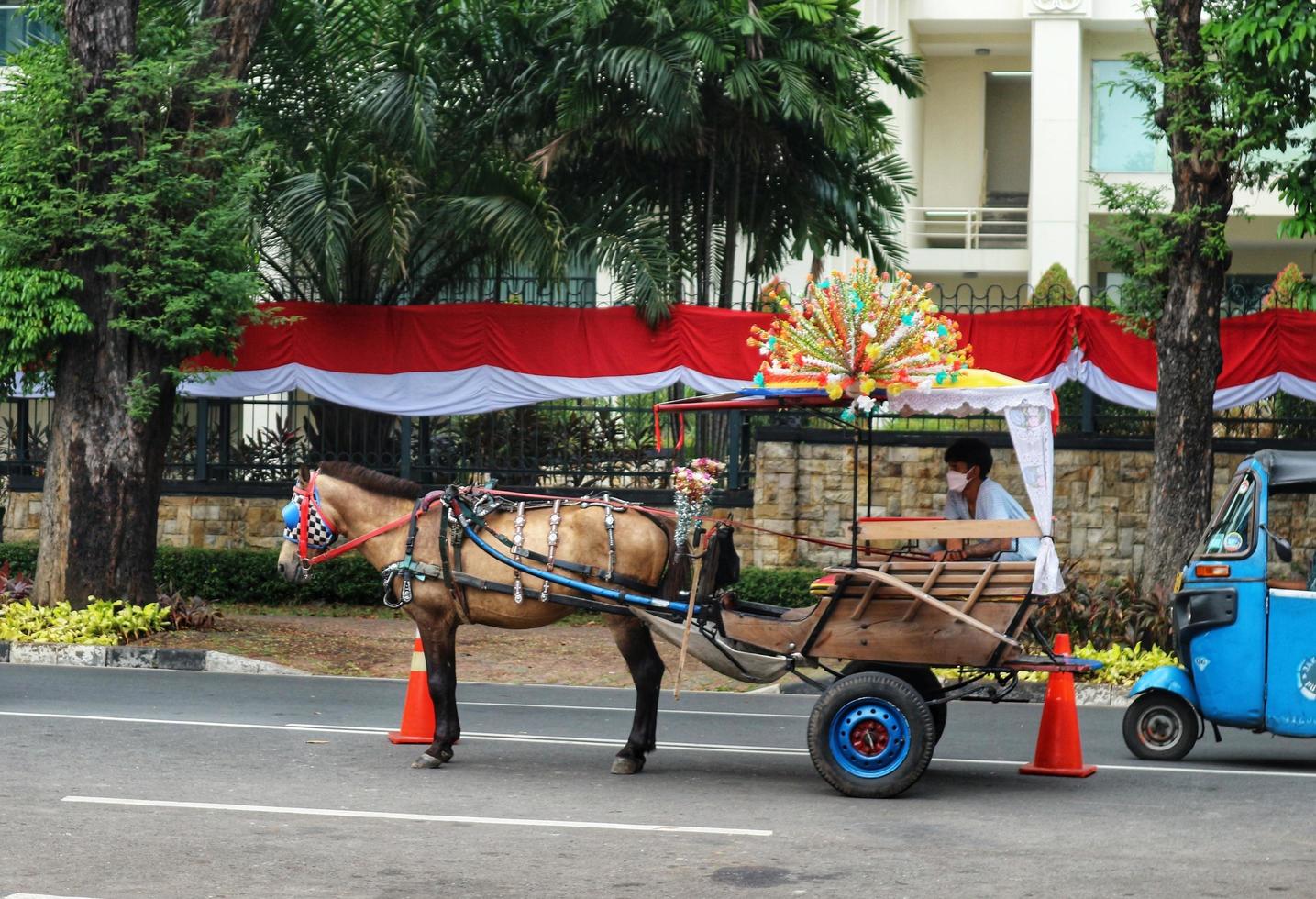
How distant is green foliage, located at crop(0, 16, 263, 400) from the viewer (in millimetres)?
15312

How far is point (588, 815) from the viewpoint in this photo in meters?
8.36

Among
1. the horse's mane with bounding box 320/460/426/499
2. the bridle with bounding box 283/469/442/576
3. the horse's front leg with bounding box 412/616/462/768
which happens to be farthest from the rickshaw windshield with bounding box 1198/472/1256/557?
the horse's mane with bounding box 320/460/426/499

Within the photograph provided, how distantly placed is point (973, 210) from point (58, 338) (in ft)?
64.2

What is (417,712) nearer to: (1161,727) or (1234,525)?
(1161,727)

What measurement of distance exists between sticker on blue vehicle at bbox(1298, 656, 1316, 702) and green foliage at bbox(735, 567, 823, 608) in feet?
25.3

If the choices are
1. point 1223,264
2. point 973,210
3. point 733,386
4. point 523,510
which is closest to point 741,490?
point 733,386

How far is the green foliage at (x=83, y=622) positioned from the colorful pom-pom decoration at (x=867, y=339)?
8.94m

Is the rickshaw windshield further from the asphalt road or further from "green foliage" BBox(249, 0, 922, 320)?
"green foliage" BBox(249, 0, 922, 320)

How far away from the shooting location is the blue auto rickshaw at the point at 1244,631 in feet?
31.2

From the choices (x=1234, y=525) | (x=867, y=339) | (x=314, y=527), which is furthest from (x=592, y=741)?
(x=1234, y=525)

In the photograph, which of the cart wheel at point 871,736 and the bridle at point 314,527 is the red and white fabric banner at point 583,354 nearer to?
the bridle at point 314,527

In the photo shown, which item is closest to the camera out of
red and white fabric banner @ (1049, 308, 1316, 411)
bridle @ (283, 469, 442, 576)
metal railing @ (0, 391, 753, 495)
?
bridle @ (283, 469, 442, 576)

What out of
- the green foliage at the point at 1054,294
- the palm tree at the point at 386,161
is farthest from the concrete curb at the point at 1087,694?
the palm tree at the point at 386,161

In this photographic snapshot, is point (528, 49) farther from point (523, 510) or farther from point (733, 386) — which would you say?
point (523, 510)
